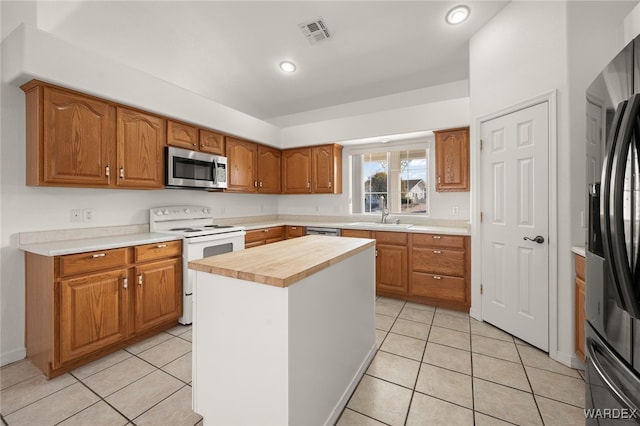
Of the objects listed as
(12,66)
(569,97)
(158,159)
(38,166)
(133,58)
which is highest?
(133,58)

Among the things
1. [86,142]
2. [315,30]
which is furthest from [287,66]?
[86,142]

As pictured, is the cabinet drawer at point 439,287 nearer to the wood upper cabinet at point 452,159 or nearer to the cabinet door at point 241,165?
the wood upper cabinet at point 452,159

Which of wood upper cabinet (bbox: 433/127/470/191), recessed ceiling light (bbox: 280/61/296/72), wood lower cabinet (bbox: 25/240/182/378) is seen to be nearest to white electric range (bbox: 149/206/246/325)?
wood lower cabinet (bbox: 25/240/182/378)

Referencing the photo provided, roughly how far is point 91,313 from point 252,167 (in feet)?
8.50

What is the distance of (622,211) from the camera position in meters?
0.93

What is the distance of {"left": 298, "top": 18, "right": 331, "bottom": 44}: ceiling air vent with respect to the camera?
8.79 ft

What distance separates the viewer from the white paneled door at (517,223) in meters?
2.23

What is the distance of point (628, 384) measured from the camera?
0.94m

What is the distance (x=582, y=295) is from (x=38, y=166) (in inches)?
160

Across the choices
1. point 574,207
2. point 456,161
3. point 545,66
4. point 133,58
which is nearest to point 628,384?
point 574,207

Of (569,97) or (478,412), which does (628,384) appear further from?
(569,97)

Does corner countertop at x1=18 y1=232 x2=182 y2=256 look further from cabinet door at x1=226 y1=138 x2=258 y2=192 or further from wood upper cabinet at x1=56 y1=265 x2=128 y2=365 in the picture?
cabinet door at x1=226 y1=138 x2=258 y2=192

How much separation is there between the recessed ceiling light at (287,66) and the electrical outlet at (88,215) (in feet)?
8.60

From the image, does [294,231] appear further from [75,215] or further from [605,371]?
[605,371]
